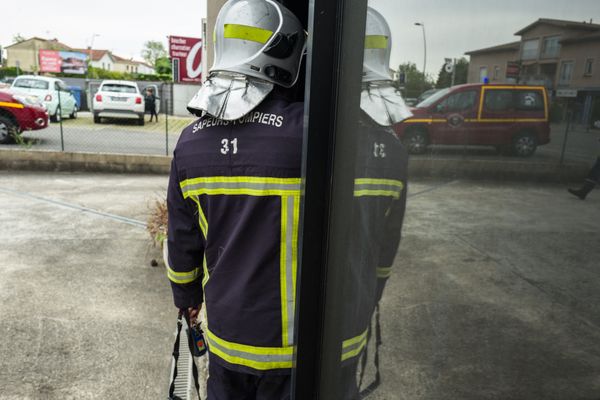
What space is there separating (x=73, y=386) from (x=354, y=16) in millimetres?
2623

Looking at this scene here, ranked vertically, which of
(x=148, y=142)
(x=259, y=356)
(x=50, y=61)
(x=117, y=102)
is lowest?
(x=148, y=142)

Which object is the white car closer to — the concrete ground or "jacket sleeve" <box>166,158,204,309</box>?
"jacket sleeve" <box>166,158,204,309</box>

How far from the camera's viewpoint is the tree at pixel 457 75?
913 millimetres

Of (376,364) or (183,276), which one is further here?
(183,276)

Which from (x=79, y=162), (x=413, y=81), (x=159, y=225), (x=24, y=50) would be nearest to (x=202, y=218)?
(x=413, y=81)

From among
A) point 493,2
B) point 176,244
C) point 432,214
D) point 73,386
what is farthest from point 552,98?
point 73,386

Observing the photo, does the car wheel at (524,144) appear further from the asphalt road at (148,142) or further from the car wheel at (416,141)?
the car wheel at (416,141)

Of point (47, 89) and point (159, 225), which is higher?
point (47, 89)

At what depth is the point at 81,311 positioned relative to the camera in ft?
12.7

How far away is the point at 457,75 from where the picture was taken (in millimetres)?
931

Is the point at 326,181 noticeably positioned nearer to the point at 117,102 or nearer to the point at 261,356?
the point at 261,356

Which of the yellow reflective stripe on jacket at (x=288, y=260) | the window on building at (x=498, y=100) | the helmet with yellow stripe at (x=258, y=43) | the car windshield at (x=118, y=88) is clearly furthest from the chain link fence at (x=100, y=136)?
the window on building at (x=498, y=100)

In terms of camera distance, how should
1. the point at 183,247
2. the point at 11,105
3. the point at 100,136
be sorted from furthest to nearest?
the point at 100,136 < the point at 11,105 < the point at 183,247

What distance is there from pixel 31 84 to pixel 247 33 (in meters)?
19.1
